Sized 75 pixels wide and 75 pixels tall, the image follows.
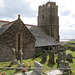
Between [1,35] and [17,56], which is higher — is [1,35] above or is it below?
above

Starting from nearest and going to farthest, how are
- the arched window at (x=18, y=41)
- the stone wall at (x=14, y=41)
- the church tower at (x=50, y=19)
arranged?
the stone wall at (x=14, y=41), the arched window at (x=18, y=41), the church tower at (x=50, y=19)

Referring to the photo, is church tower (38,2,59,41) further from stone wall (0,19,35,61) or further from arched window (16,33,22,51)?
arched window (16,33,22,51)

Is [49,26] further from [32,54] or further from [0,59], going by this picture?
[0,59]

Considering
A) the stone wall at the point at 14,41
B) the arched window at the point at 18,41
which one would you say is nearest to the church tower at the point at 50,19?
the stone wall at the point at 14,41

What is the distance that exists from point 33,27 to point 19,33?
9.21 metres

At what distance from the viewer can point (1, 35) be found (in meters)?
12.0

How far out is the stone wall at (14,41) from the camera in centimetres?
1220

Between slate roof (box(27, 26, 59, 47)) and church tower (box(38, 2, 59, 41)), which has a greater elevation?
church tower (box(38, 2, 59, 41))

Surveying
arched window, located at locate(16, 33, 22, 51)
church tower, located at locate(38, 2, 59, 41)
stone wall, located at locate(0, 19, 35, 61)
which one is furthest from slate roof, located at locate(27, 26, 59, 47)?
arched window, located at locate(16, 33, 22, 51)

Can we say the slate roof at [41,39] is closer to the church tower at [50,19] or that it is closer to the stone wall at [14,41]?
the church tower at [50,19]

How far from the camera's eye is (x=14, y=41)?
13117 millimetres

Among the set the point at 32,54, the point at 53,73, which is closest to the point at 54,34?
the point at 32,54

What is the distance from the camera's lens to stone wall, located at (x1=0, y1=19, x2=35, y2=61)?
1220cm

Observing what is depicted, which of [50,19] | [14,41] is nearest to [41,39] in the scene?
[50,19]
